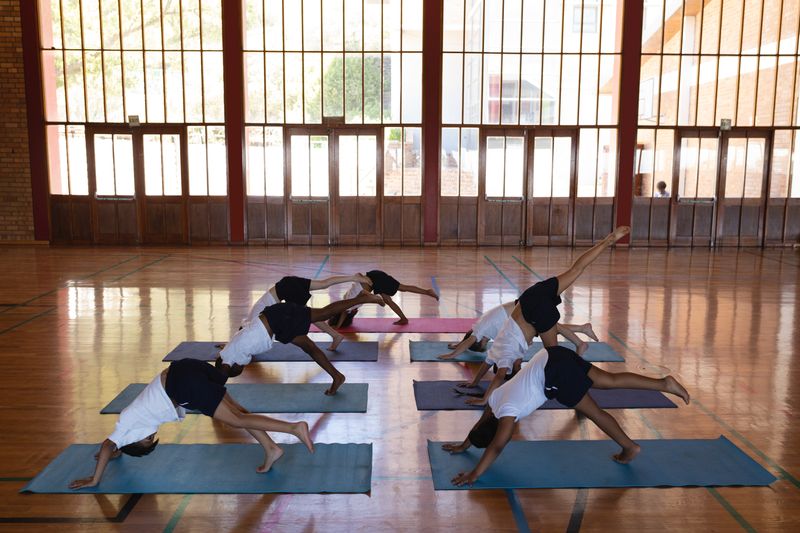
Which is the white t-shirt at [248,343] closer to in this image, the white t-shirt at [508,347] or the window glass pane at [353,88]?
the white t-shirt at [508,347]

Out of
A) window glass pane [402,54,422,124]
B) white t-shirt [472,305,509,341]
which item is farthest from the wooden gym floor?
window glass pane [402,54,422,124]

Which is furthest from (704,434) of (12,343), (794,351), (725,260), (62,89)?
(62,89)

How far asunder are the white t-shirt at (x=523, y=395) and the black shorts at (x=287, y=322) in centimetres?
175

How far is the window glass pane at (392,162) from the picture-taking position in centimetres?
1484

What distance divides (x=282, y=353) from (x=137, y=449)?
271 cm

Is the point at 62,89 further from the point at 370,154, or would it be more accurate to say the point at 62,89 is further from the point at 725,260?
the point at 725,260

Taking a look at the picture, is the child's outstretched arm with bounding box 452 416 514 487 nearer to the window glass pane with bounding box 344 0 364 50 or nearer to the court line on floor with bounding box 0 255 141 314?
the court line on floor with bounding box 0 255 141 314

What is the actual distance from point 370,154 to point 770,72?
8.80 meters

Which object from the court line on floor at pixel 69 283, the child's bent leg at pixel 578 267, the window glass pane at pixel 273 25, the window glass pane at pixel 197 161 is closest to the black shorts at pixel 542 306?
the child's bent leg at pixel 578 267

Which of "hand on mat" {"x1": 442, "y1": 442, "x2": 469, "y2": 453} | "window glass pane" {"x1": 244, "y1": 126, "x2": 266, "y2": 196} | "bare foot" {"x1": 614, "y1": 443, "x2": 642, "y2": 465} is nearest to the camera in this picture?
"bare foot" {"x1": 614, "y1": 443, "x2": 642, "y2": 465}

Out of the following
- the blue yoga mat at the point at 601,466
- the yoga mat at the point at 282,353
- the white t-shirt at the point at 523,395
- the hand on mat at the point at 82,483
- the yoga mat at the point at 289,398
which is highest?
the white t-shirt at the point at 523,395

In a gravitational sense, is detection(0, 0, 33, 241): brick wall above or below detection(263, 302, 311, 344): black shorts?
above

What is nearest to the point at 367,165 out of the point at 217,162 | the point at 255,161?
the point at 255,161

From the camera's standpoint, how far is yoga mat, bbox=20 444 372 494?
411 centimetres
